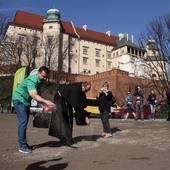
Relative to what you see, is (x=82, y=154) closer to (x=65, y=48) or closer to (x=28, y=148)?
(x=28, y=148)

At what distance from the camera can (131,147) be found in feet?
34.4

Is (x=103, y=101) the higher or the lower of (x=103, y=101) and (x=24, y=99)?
the higher

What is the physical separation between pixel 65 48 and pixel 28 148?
8154 cm

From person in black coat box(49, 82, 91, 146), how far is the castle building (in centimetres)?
6252

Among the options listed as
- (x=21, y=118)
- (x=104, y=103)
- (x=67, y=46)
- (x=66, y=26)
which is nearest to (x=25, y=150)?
(x=21, y=118)

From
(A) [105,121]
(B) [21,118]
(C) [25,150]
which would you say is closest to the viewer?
(B) [21,118]

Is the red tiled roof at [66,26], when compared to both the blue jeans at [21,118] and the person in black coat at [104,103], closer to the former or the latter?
the person in black coat at [104,103]

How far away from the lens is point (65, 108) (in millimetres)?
10500

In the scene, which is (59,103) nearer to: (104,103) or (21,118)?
(21,118)

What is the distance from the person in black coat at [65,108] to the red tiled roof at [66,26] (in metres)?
79.8

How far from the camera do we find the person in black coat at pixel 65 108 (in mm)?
10367

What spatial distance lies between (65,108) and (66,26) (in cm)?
9057

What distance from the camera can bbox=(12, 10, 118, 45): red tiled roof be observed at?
9106 cm

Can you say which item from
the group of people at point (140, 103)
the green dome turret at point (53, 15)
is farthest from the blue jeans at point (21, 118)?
the green dome turret at point (53, 15)
